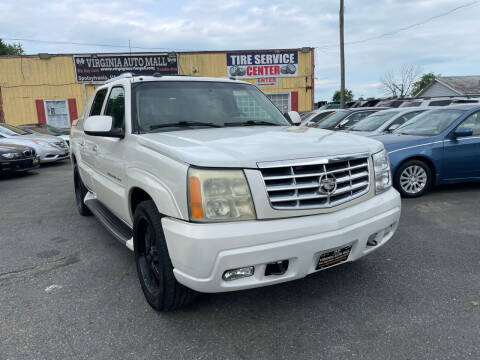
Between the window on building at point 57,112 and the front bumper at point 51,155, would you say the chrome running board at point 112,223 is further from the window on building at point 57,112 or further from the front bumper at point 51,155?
the window on building at point 57,112

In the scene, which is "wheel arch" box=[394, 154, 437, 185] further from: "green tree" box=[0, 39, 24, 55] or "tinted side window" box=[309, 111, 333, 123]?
"green tree" box=[0, 39, 24, 55]

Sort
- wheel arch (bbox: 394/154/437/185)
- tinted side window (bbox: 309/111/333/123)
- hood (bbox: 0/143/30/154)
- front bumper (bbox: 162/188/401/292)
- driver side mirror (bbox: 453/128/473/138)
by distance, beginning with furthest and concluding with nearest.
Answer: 1. tinted side window (bbox: 309/111/333/123)
2. hood (bbox: 0/143/30/154)
3. wheel arch (bbox: 394/154/437/185)
4. driver side mirror (bbox: 453/128/473/138)
5. front bumper (bbox: 162/188/401/292)

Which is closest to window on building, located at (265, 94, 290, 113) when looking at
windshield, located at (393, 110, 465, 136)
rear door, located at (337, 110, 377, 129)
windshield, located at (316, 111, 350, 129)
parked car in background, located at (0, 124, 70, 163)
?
windshield, located at (316, 111, 350, 129)

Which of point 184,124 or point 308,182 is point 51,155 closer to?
point 184,124

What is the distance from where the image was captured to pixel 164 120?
3320 millimetres

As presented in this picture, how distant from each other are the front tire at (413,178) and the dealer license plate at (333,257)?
3.94 metres

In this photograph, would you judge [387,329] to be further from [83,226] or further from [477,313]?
[83,226]

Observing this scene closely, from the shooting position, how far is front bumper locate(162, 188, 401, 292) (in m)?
2.13

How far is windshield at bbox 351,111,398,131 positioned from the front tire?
9.41ft

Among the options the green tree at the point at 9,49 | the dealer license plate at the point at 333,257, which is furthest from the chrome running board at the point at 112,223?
the green tree at the point at 9,49

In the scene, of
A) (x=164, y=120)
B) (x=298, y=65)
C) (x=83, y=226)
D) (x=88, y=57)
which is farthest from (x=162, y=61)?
(x=164, y=120)

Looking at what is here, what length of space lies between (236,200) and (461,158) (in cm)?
533

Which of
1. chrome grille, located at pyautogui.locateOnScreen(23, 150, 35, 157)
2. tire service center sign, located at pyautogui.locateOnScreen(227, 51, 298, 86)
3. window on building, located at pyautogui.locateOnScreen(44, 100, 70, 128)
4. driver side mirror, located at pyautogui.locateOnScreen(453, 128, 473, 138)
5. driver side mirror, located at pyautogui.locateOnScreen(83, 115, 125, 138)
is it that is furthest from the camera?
tire service center sign, located at pyautogui.locateOnScreen(227, 51, 298, 86)

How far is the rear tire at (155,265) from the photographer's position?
247 centimetres
